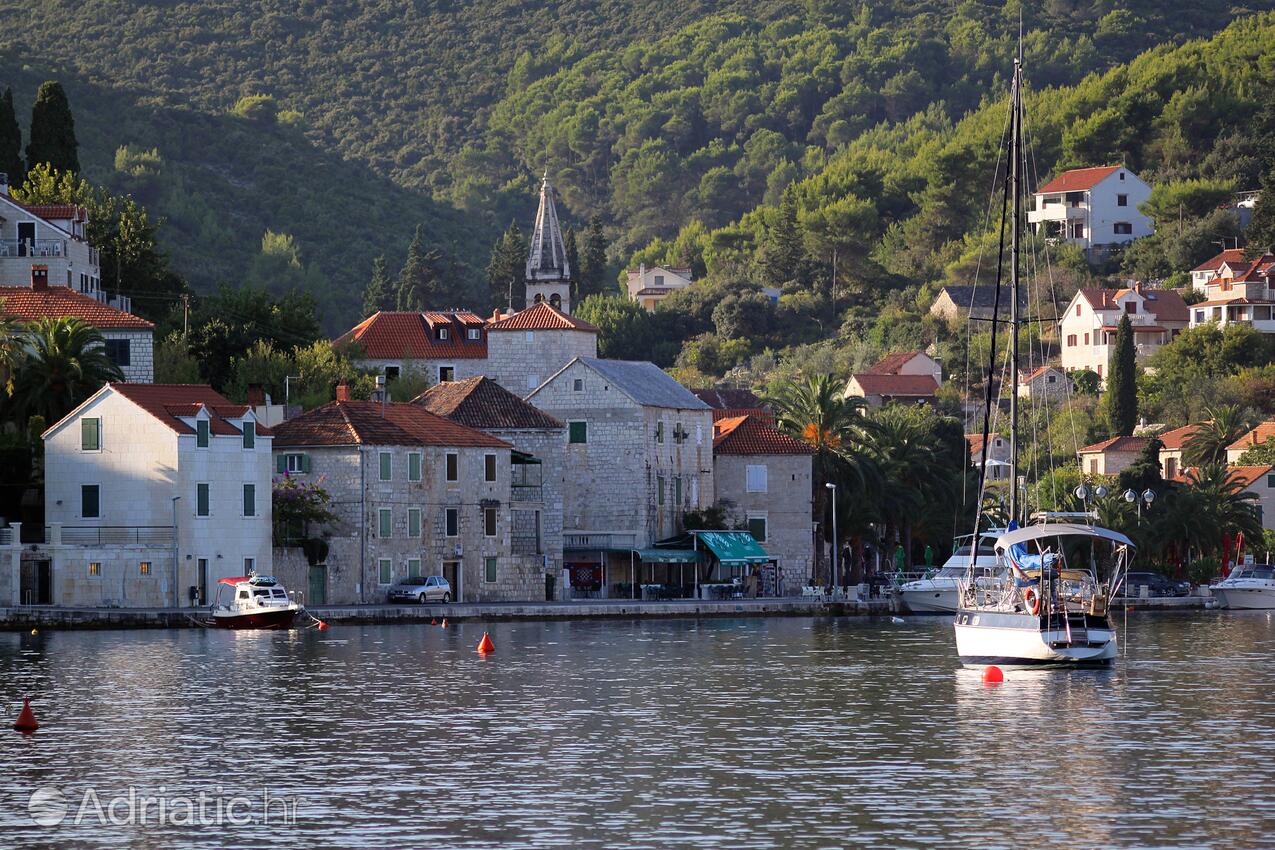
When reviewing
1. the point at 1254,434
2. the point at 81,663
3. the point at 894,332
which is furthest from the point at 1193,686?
the point at 894,332

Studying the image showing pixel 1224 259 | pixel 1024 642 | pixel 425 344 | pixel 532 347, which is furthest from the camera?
pixel 1224 259

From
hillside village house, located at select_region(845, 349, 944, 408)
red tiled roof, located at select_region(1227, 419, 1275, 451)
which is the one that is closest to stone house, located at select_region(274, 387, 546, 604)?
red tiled roof, located at select_region(1227, 419, 1275, 451)

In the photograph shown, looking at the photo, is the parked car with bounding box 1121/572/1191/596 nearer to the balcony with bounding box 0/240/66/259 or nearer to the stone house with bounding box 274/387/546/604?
the stone house with bounding box 274/387/546/604

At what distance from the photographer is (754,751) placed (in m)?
43.5

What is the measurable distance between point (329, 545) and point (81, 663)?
77.6 feet

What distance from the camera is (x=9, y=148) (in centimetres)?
11669

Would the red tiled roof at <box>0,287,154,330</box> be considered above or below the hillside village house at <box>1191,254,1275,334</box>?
below

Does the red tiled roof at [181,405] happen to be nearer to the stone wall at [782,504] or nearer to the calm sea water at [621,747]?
the calm sea water at [621,747]

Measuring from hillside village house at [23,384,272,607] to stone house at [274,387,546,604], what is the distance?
359 centimetres

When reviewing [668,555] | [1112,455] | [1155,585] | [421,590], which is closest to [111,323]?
[421,590]

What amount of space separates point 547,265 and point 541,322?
142 ft

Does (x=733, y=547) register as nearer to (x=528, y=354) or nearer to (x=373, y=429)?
(x=528, y=354)

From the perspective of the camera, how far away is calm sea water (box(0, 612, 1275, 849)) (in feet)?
113

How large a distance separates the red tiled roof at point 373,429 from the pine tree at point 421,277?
91.9 m
